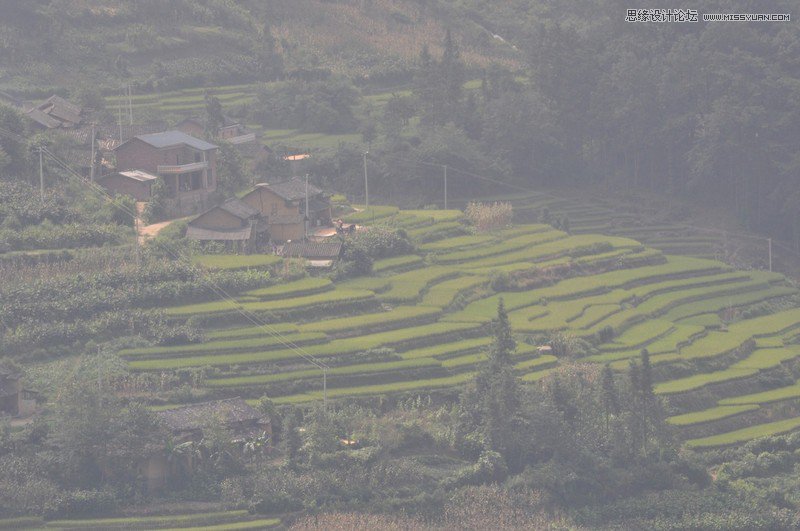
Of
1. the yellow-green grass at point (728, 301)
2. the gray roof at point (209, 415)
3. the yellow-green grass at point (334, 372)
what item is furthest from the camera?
the yellow-green grass at point (728, 301)

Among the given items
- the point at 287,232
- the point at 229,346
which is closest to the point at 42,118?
the point at 287,232

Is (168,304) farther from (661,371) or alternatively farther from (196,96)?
(196,96)

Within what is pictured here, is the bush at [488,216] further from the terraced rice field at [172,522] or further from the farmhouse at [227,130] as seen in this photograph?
the terraced rice field at [172,522]

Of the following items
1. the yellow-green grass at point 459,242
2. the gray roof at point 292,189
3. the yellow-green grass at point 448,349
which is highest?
the gray roof at point 292,189

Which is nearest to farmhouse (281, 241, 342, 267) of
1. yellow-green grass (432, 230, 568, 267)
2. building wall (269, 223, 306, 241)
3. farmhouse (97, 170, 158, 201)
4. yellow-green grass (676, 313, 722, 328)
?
building wall (269, 223, 306, 241)

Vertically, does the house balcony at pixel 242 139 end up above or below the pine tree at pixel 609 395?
above

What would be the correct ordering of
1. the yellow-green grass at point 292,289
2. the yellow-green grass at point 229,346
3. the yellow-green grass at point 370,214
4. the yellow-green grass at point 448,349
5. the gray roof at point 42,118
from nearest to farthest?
the yellow-green grass at point 229,346, the yellow-green grass at point 448,349, the yellow-green grass at point 292,289, the yellow-green grass at point 370,214, the gray roof at point 42,118

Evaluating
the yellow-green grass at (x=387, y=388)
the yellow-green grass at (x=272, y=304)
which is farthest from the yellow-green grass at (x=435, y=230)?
the yellow-green grass at (x=387, y=388)

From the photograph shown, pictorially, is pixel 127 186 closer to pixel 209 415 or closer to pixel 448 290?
pixel 448 290
